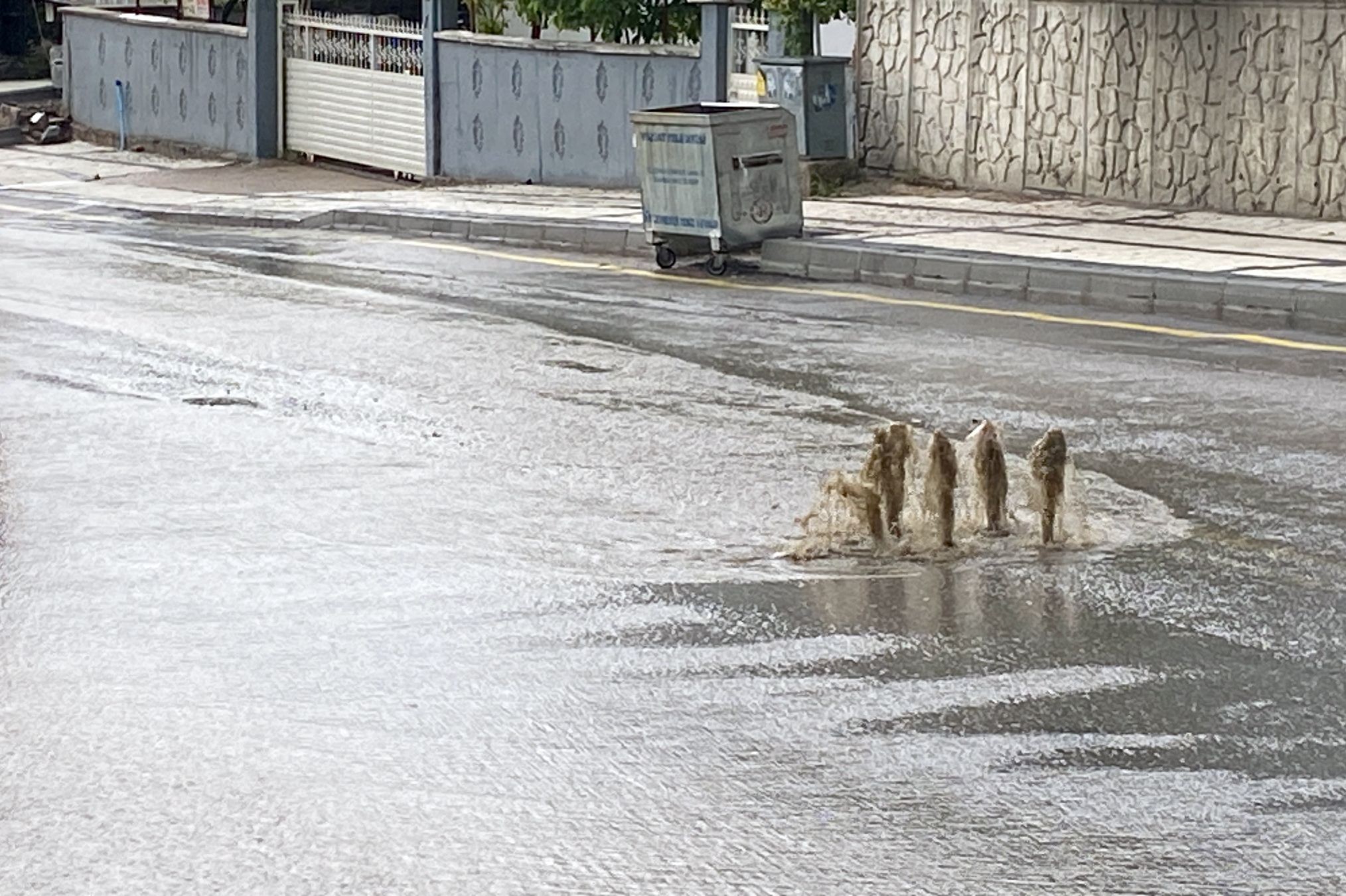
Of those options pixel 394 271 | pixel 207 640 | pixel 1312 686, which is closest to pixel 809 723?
pixel 1312 686

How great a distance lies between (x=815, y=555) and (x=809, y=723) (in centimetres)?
191

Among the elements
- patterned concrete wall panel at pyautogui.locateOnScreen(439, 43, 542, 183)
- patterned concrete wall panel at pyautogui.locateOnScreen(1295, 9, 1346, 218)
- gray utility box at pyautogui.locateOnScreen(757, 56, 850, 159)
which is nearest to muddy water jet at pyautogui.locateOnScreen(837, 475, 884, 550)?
patterned concrete wall panel at pyautogui.locateOnScreen(1295, 9, 1346, 218)

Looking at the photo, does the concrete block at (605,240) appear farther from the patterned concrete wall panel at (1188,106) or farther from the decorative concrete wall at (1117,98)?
the patterned concrete wall panel at (1188,106)

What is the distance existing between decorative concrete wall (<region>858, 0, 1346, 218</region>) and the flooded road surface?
5.74 meters

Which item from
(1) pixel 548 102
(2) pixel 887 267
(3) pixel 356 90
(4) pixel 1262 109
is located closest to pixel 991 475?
(2) pixel 887 267

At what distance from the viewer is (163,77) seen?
101 ft

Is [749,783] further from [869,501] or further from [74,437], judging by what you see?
[74,437]

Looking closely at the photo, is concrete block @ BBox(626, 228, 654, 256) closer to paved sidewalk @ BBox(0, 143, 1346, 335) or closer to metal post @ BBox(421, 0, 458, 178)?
paved sidewalk @ BBox(0, 143, 1346, 335)

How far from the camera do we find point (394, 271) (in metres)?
16.5

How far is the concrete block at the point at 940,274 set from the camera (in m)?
15.1

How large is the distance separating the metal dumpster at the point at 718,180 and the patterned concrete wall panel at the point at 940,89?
3.36 meters

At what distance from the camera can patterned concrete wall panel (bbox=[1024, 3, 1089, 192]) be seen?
62.7 feet

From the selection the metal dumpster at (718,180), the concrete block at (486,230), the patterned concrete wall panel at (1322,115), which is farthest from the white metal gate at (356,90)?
the patterned concrete wall panel at (1322,115)

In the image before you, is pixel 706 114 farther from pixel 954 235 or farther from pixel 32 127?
pixel 32 127
